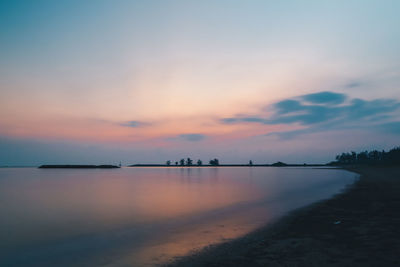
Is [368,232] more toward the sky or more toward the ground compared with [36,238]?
more toward the sky

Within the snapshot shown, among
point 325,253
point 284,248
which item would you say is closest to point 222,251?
point 284,248

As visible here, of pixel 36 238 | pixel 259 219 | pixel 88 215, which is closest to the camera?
pixel 36 238

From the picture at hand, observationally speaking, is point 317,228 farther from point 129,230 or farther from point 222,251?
point 129,230

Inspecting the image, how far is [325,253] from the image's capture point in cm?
953

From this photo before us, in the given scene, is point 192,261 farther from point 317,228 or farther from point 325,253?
point 317,228

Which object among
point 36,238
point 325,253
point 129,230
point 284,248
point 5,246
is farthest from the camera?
point 129,230

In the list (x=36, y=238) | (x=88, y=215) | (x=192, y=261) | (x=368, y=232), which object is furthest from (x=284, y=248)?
(x=88, y=215)

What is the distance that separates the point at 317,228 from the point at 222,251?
6.05 meters

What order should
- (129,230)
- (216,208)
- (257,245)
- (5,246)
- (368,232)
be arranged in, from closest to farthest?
(257,245)
(368,232)
(5,246)
(129,230)
(216,208)

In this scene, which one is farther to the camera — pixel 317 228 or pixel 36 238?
pixel 36 238

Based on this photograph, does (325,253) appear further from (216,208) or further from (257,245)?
(216,208)

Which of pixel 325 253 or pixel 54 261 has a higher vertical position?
pixel 325 253

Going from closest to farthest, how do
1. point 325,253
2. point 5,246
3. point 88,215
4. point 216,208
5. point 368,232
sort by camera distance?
1. point 325,253
2. point 368,232
3. point 5,246
4. point 88,215
5. point 216,208

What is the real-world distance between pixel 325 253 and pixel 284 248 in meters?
1.53
